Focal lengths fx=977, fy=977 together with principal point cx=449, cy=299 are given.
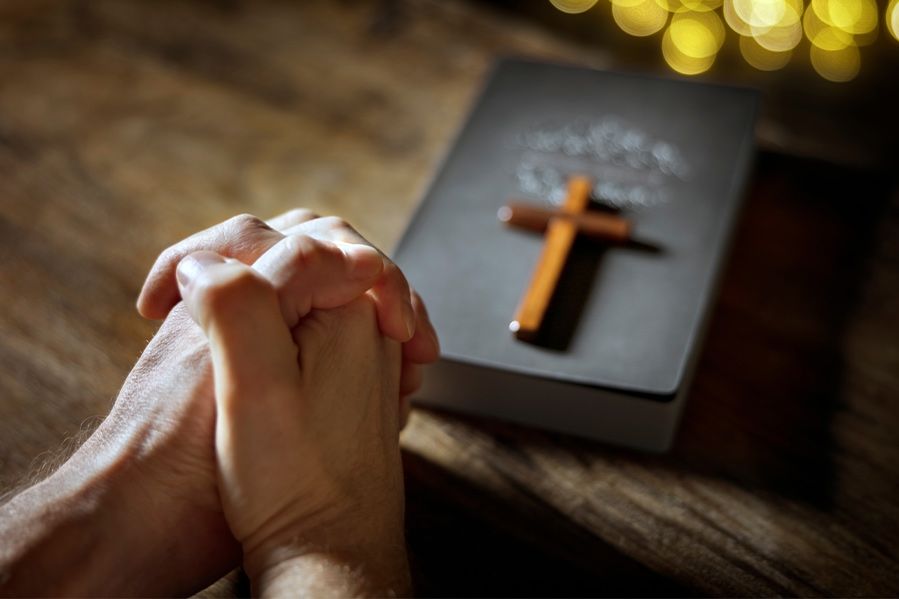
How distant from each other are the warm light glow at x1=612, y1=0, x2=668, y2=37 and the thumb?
3.51ft

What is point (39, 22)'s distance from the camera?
1504 mm

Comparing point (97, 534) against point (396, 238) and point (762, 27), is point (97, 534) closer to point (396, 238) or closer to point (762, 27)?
point (396, 238)

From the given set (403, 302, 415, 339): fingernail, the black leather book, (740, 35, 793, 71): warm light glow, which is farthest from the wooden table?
(740, 35, 793, 71): warm light glow

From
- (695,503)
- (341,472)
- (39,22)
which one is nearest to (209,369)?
(341,472)

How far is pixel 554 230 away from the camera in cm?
101

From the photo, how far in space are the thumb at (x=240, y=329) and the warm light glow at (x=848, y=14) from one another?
3.51ft

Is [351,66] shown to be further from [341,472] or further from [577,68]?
[341,472]

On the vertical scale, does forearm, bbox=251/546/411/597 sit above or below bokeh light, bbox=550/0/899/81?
below

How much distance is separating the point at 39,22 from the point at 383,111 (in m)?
0.59

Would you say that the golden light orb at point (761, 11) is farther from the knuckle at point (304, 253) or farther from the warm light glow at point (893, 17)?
the knuckle at point (304, 253)

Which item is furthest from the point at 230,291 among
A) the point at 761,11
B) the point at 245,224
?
the point at 761,11

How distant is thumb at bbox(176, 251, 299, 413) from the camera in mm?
652

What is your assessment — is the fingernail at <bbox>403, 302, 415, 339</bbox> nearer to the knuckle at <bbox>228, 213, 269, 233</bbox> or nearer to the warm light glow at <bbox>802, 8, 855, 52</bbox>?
the knuckle at <bbox>228, 213, 269, 233</bbox>

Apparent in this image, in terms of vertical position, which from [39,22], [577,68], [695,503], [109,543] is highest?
[577,68]
